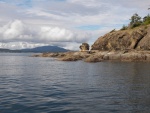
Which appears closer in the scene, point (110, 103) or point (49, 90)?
point (110, 103)

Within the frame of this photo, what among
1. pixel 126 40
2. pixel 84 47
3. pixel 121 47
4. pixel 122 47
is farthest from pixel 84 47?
pixel 126 40

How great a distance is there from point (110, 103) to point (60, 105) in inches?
183

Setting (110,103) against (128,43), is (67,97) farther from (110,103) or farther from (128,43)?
(128,43)

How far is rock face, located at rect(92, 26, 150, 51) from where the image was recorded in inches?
4196

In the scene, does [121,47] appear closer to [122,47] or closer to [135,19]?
[122,47]

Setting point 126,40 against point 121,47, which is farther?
point 121,47

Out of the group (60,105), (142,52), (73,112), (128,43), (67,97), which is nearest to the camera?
(73,112)

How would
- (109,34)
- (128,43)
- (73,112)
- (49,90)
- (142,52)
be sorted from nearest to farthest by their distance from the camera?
(73,112)
(49,90)
(142,52)
(128,43)
(109,34)

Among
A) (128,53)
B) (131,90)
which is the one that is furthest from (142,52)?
(131,90)

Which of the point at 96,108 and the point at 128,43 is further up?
the point at 128,43

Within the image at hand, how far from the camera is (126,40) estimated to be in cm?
11331

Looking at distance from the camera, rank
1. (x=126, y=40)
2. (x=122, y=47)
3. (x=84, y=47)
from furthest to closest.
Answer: (x=84, y=47) → (x=122, y=47) → (x=126, y=40)

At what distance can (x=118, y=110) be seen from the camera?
20.4m

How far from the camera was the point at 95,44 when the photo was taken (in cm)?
12812
